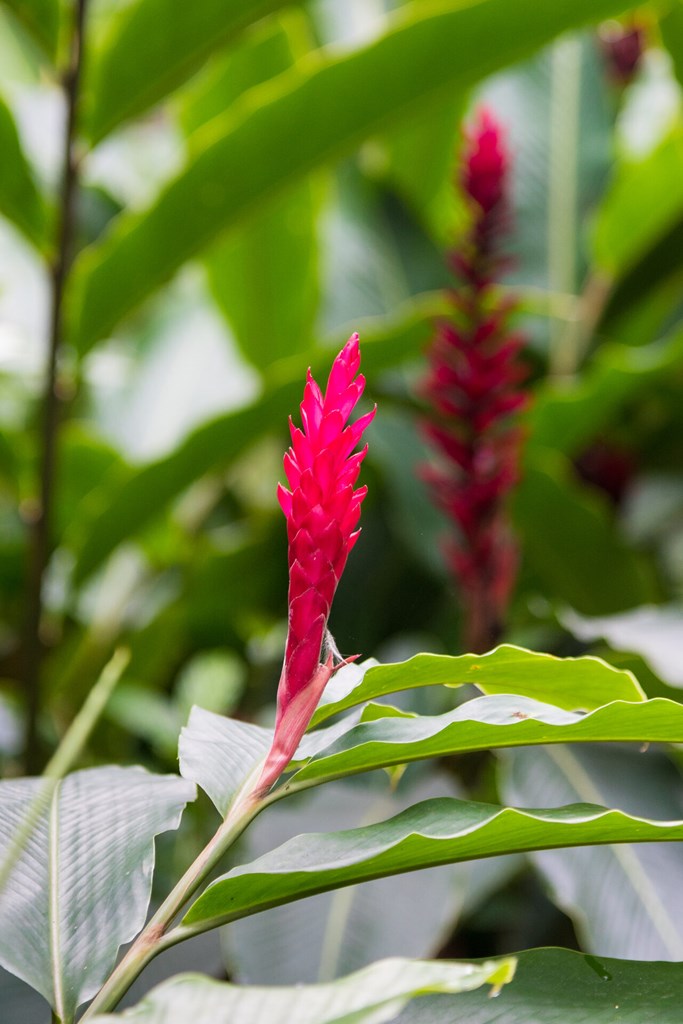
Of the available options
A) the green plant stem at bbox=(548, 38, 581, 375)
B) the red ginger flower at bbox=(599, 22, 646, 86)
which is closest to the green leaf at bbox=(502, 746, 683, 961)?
the green plant stem at bbox=(548, 38, 581, 375)

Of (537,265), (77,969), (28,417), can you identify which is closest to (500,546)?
(77,969)

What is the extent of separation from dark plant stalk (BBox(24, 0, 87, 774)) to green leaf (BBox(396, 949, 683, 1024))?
54 centimetres

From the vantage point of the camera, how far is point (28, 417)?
58.6 inches

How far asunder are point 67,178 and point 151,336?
687mm

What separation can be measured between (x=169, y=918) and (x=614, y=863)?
1.35 feet

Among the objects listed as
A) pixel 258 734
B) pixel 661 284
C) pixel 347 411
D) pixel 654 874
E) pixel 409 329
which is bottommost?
pixel 654 874

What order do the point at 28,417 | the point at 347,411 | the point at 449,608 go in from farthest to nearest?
Result: the point at 28,417 → the point at 449,608 → the point at 347,411

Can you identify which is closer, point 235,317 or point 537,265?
point 235,317

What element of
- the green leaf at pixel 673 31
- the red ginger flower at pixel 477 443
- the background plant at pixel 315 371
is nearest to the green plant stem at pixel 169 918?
the background plant at pixel 315 371

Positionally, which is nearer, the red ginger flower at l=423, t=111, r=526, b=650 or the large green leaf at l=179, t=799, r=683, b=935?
the large green leaf at l=179, t=799, r=683, b=935

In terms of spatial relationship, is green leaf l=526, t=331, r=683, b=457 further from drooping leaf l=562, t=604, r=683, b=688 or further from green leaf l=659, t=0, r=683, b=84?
green leaf l=659, t=0, r=683, b=84

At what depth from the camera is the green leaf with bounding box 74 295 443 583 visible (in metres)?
0.95

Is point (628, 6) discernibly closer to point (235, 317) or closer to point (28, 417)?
point (235, 317)

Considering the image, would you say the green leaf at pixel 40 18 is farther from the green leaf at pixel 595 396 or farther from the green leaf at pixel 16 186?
the green leaf at pixel 595 396
